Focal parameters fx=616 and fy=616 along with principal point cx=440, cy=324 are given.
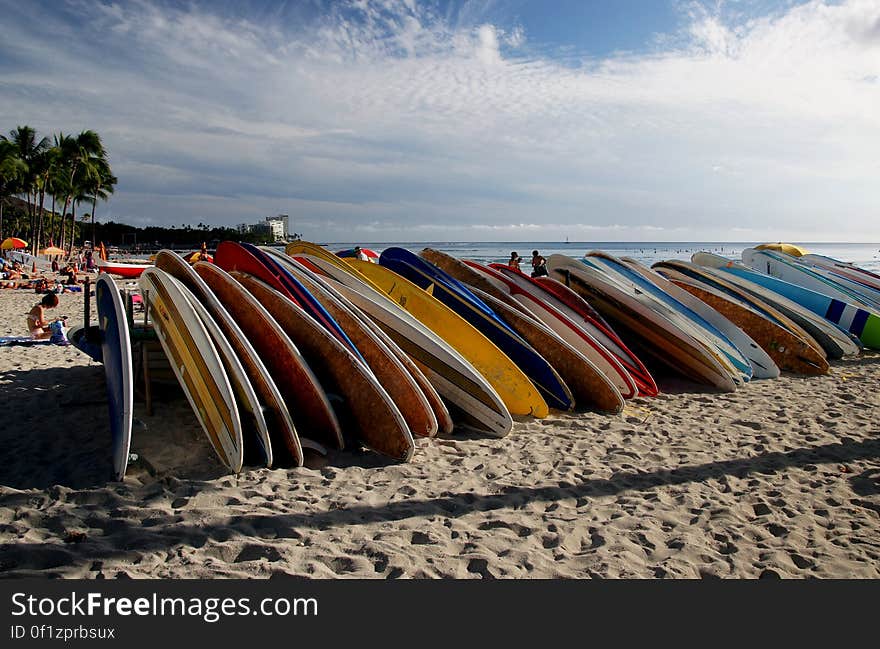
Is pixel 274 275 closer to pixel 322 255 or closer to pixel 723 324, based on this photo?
pixel 322 255

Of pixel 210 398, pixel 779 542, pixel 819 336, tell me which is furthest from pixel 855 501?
pixel 819 336

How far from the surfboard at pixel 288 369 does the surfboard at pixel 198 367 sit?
0.46m

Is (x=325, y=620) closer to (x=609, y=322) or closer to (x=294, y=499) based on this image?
(x=294, y=499)

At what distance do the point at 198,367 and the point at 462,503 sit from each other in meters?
1.97

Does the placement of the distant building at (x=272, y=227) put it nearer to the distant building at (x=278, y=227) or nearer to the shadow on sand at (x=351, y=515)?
the distant building at (x=278, y=227)

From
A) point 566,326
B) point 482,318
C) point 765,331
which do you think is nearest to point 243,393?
point 482,318

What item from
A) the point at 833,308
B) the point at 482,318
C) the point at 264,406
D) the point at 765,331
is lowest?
the point at 264,406

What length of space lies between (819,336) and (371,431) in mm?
7219

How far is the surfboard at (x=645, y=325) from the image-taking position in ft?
21.3

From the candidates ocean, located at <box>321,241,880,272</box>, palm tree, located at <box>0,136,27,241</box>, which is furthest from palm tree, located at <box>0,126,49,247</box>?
ocean, located at <box>321,241,880,272</box>

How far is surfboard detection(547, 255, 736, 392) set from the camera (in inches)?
256

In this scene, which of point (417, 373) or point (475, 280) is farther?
point (475, 280)

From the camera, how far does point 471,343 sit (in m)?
5.55

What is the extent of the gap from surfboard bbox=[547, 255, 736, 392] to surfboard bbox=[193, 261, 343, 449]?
423cm
